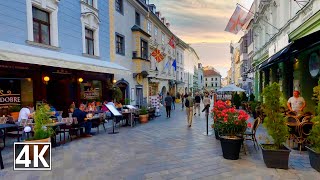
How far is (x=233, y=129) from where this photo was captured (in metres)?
7.10

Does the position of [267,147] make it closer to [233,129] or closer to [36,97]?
[233,129]

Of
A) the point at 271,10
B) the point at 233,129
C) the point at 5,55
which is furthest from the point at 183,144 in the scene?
the point at 271,10

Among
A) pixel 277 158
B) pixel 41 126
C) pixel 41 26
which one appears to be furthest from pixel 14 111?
pixel 277 158

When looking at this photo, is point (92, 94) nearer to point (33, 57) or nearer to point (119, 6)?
point (33, 57)

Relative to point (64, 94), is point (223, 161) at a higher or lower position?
lower

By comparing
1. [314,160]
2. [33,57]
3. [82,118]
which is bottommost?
[314,160]

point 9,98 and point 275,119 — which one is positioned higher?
point 9,98

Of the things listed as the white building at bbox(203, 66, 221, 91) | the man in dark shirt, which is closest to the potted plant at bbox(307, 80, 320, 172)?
the man in dark shirt

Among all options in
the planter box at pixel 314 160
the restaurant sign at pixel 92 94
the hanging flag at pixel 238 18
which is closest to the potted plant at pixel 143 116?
the restaurant sign at pixel 92 94

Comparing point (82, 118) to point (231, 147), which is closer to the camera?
point (231, 147)

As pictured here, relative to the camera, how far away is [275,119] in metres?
5.69

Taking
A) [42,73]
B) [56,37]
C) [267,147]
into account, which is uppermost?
[56,37]

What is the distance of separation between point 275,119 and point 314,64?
20.9ft

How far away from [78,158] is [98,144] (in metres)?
1.79
